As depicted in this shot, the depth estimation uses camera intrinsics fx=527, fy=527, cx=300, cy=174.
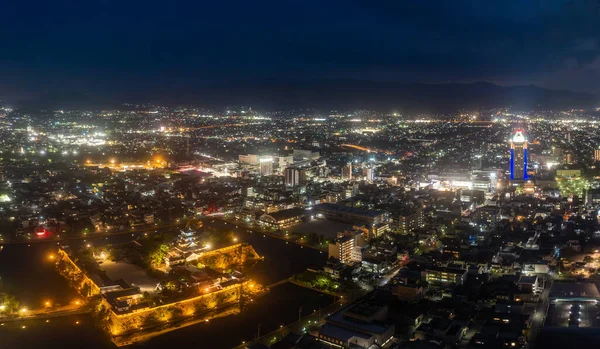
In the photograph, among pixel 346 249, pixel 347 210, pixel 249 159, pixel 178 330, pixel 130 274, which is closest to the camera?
pixel 178 330

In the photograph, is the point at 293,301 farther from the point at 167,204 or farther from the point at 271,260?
the point at 167,204

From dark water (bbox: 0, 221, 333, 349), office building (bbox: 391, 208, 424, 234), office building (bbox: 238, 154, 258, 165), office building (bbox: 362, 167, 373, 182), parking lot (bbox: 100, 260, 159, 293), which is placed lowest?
dark water (bbox: 0, 221, 333, 349)

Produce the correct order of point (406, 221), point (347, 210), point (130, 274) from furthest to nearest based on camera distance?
1. point (347, 210)
2. point (406, 221)
3. point (130, 274)

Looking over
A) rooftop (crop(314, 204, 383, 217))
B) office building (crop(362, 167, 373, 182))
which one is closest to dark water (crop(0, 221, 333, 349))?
rooftop (crop(314, 204, 383, 217))

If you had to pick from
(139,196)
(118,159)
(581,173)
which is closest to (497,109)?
(581,173)

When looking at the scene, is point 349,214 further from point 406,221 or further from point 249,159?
point 249,159

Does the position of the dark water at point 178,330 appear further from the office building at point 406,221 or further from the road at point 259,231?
the office building at point 406,221

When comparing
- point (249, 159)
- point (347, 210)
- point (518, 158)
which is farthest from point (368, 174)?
point (347, 210)

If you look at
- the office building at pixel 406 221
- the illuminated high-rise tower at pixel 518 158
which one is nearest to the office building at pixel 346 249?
the office building at pixel 406 221

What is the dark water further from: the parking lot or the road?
the parking lot
